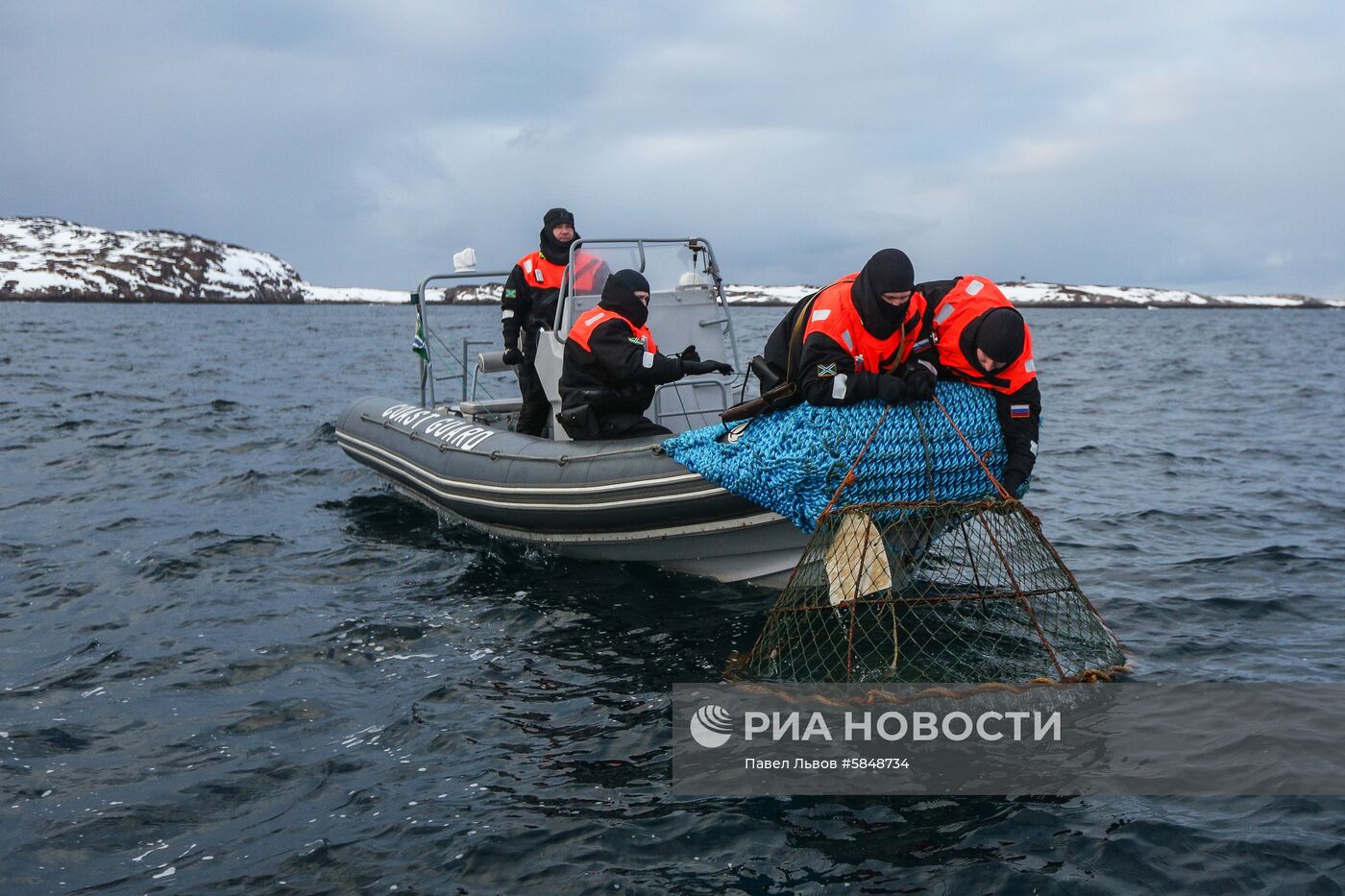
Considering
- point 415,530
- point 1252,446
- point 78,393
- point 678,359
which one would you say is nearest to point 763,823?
point 678,359

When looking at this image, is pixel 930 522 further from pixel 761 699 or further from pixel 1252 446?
pixel 1252 446

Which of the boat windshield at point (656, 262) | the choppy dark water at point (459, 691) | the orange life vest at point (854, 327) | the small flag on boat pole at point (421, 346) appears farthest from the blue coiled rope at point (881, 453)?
the small flag on boat pole at point (421, 346)

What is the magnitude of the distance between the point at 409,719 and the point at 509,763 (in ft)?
2.17

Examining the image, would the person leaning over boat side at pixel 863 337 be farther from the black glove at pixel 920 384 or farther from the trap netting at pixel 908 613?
the trap netting at pixel 908 613

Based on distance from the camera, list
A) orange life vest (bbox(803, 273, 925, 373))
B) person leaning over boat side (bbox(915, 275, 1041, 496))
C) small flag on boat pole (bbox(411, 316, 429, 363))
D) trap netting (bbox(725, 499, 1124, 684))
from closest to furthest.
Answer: trap netting (bbox(725, 499, 1124, 684)) → person leaning over boat side (bbox(915, 275, 1041, 496)) → orange life vest (bbox(803, 273, 925, 373)) → small flag on boat pole (bbox(411, 316, 429, 363))

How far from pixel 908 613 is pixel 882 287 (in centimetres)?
154

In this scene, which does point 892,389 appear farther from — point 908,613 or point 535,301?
point 535,301

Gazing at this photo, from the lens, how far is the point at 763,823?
12.3 feet

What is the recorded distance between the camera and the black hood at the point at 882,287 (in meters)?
4.86

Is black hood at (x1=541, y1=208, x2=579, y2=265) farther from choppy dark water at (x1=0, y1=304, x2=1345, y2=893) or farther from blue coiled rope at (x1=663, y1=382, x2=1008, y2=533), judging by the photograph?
blue coiled rope at (x1=663, y1=382, x2=1008, y2=533)

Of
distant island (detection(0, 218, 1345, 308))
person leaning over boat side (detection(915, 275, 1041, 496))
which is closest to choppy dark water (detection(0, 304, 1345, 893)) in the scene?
person leaning over boat side (detection(915, 275, 1041, 496))

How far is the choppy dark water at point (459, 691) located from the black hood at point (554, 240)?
7.36 ft

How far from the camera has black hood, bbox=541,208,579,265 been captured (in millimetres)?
8188

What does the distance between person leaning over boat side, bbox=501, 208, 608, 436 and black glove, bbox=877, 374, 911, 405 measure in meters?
→ 3.65
